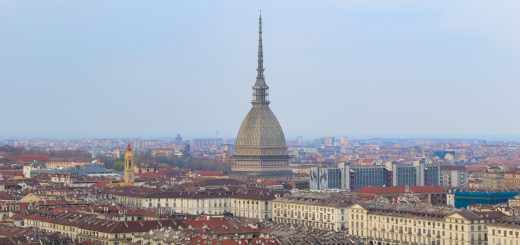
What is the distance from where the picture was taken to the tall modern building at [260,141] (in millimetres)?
129375

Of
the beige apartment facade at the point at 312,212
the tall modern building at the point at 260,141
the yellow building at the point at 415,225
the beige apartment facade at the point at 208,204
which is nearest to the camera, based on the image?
the yellow building at the point at 415,225

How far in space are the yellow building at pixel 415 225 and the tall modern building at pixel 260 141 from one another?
5281 centimetres

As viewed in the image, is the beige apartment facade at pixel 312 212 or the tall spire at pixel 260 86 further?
the tall spire at pixel 260 86

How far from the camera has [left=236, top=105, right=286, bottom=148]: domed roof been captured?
130 meters

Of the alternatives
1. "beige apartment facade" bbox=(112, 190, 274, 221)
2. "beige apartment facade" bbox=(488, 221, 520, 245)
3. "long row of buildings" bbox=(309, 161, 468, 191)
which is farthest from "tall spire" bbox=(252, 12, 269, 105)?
"beige apartment facade" bbox=(488, 221, 520, 245)

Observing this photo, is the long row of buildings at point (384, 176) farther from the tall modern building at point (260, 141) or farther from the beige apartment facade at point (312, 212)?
the beige apartment facade at point (312, 212)

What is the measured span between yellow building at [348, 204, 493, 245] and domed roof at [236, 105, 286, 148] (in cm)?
5380

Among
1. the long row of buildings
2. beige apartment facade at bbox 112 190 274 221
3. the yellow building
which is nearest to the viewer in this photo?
the yellow building

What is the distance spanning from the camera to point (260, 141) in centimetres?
13000

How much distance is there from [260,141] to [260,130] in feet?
4.91

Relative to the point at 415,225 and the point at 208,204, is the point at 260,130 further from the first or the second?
the point at 415,225

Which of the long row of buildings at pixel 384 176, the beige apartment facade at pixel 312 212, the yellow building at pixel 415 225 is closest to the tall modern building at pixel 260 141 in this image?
the long row of buildings at pixel 384 176

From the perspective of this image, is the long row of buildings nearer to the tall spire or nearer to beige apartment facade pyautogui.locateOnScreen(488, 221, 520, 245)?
the tall spire

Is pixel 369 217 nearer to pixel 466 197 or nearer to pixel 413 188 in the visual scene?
pixel 466 197
